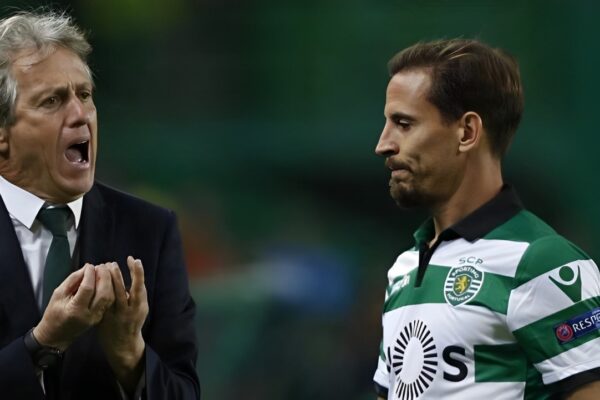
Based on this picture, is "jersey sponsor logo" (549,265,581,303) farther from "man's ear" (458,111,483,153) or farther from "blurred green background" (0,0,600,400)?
"blurred green background" (0,0,600,400)

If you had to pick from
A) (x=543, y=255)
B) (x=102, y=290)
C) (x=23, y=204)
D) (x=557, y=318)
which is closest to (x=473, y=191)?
(x=543, y=255)

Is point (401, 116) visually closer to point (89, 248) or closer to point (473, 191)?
point (473, 191)

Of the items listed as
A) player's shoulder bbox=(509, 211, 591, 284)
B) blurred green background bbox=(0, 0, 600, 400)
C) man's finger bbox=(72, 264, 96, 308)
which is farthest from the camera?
blurred green background bbox=(0, 0, 600, 400)

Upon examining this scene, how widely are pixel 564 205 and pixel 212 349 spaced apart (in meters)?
2.06

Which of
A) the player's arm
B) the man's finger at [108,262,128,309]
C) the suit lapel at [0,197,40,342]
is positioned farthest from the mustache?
the suit lapel at [0,197,40,342]

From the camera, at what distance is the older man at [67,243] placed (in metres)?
2.45

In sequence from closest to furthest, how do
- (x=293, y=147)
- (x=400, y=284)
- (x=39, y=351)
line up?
(x=39, y=351), (x=400, y=284), (x=293, y=147)

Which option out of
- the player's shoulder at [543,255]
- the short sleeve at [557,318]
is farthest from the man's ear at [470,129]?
the short sleeve at [557,318]

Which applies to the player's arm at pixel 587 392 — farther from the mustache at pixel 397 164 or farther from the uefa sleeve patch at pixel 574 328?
the mustache at pixel 397 164

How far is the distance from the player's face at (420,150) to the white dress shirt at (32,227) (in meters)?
0.76

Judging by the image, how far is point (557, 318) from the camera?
→ 2502 mm

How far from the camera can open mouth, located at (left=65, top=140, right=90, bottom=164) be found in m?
2.66

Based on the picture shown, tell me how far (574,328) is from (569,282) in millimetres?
100

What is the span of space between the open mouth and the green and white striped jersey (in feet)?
2.78
